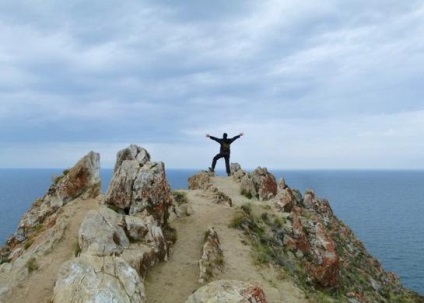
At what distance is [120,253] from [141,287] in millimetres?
3570

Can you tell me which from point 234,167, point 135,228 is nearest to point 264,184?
point 234,167

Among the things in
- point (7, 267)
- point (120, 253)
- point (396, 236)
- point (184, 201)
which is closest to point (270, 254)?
point (184, 201)

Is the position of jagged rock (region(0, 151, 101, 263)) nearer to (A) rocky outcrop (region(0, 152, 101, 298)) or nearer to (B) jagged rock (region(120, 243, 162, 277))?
(A) rocky outcrop (region(0, 152, 101, 298))

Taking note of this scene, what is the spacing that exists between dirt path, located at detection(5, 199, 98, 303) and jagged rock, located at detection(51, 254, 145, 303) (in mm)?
1426

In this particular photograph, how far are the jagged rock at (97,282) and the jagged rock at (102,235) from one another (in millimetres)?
1705

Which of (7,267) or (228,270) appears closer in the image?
(7,267)

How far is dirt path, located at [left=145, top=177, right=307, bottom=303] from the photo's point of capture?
25328 millimetres

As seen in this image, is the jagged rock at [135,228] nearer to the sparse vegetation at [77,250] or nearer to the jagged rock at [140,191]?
the jagged rock at [140,191]

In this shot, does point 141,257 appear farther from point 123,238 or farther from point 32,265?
point 32,265

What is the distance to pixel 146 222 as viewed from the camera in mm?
29062

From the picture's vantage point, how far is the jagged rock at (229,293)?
65.6 feet

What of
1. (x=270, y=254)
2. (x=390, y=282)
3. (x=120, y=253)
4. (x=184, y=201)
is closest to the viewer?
(x=120, y=253)

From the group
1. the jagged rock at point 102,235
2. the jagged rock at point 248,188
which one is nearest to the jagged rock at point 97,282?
the jagged rock at point 102,235

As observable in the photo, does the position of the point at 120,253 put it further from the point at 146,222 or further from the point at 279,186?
the point at 279,186
